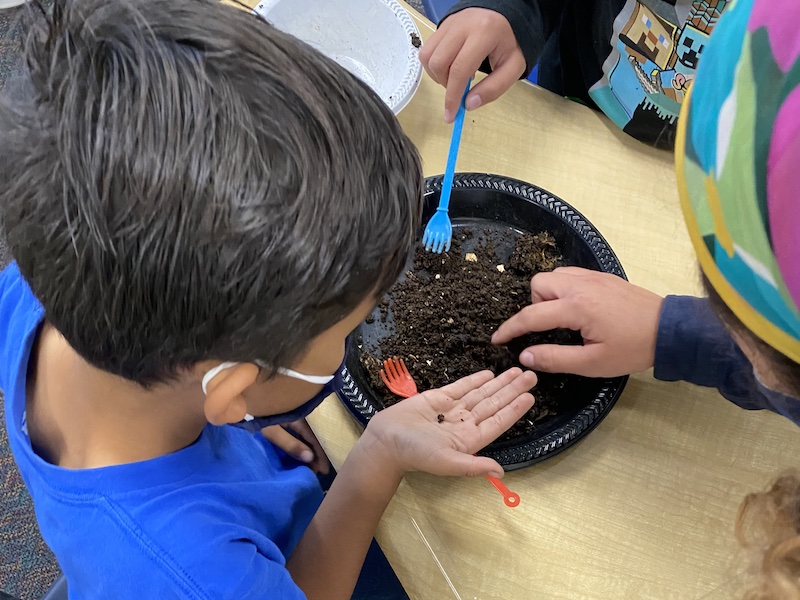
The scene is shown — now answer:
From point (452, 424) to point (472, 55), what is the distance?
47cm

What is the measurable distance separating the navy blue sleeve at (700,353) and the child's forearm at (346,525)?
334 mm

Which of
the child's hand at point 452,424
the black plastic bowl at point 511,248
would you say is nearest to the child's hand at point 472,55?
the black plastic bowl at point 511,248

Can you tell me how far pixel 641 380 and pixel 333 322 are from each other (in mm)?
447

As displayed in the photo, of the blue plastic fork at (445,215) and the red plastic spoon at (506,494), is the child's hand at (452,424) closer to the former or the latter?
the red plastic spoon at (506,494)

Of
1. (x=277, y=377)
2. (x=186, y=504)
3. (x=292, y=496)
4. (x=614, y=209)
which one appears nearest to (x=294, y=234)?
(x=277, y=377)

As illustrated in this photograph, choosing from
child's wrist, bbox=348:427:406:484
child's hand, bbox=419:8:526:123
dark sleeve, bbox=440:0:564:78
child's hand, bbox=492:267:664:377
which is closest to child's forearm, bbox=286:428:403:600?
child's wrist, bbox=348:427:406:484

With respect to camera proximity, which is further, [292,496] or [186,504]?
[292,496]

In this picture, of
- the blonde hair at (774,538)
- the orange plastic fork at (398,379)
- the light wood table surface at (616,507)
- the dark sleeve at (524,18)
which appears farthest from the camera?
the dark sleeve at (524,18)

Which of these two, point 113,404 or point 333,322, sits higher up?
point 333,322

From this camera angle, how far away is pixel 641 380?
76 cm

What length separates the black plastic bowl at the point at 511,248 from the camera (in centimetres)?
69

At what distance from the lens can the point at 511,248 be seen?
0.86 metres

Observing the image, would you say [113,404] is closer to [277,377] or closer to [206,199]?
→ [277,377]

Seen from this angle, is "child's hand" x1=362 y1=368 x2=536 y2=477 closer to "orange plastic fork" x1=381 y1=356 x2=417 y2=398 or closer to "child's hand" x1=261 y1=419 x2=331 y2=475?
"orange plastic fork" x1=381 y1=356 x2=417 y2=398
